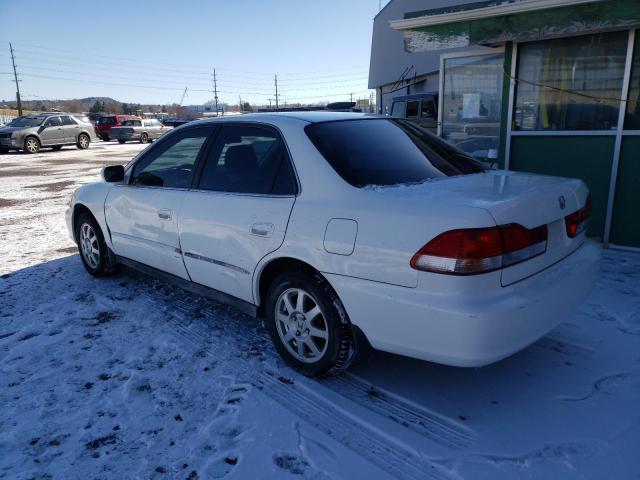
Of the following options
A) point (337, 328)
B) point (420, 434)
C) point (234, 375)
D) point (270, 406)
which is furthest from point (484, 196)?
point (234, 375)

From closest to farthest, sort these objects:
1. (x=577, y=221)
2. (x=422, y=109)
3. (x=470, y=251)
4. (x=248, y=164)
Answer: (x=470, y=251) < (x=577, y=221) < (x=248, y=164) < (x=422, y=109)

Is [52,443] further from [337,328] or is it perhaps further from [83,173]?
[83,173]

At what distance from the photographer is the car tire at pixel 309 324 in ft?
9.25

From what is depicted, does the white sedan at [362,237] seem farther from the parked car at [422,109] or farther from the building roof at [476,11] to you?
the parked car at [422,109]

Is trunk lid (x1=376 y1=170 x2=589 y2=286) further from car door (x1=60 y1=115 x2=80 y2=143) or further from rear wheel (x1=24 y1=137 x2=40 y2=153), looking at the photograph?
car door (x1=60 y1=115 x2=80 y2=143)

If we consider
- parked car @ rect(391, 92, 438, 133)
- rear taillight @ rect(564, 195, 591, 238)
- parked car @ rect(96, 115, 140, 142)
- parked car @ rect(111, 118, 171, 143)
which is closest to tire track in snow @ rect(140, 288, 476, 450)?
rear taillight @ rect(564, 195, 591, 238)

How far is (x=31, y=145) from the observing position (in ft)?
76.1

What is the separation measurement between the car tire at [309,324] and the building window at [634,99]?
15.5 feet

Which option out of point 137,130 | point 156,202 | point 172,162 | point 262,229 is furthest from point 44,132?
point 262,229

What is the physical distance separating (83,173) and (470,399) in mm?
15003

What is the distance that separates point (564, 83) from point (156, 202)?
5138 mm

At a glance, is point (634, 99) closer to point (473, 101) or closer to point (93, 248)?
point (473, 101)

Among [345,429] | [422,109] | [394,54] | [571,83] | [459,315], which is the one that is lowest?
[345,429]

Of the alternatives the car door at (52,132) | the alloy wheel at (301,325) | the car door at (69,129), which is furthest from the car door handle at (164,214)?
the car door at (69,129)
